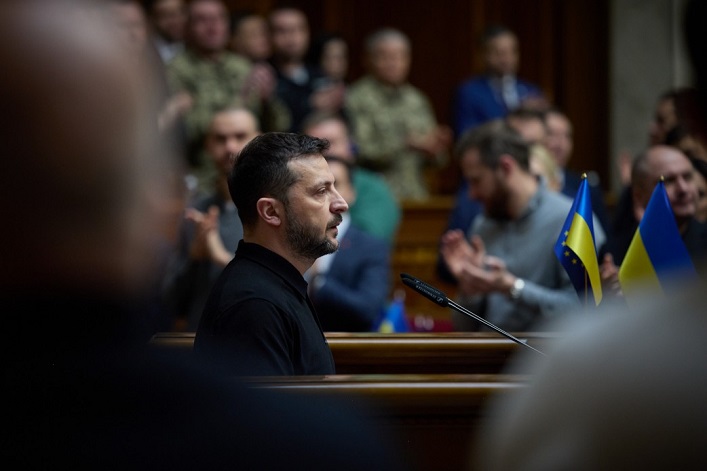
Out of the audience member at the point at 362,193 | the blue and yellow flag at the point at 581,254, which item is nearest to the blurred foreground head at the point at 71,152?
the blue and yellow flag at the point at 581,254

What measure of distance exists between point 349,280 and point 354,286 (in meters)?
0.03

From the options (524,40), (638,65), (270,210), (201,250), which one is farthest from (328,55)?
(270,210)

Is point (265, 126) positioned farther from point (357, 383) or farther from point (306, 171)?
point (357, 383)

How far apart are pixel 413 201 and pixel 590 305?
13.0 feet

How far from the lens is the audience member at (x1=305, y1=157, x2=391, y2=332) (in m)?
4.56

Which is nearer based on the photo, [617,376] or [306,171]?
[617,376]

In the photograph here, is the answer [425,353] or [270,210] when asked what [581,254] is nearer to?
[425,353]

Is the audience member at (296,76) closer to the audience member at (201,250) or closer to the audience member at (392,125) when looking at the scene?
the audience member at (392,125)

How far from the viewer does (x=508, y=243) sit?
4586mm

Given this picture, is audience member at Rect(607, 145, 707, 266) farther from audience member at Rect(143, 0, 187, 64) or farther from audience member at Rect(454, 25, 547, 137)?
audience member at Rect(143, 0, 187, 64)

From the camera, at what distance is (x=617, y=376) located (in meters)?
0.74

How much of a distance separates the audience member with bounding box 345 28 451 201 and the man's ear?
4166 millimetres

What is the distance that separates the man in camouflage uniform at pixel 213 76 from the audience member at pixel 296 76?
25 centimetres

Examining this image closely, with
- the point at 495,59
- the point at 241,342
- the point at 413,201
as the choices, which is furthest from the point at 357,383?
the point at 495,59
